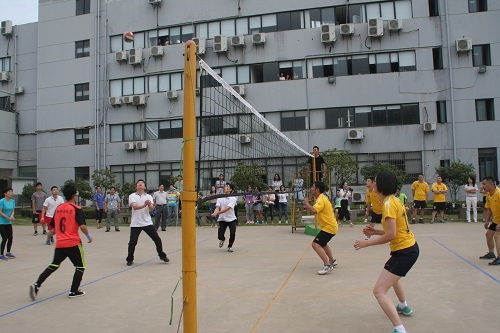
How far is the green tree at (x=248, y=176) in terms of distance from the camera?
59.9 ft

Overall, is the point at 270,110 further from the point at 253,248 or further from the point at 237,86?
the point at 253,248

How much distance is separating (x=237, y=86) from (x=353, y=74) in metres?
7.65

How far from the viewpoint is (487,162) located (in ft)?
80.1

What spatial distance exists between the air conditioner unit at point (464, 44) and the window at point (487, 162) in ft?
20.1

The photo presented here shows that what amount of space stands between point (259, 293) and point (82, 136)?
29.2 metres

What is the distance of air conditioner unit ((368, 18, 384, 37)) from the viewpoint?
2508 cm

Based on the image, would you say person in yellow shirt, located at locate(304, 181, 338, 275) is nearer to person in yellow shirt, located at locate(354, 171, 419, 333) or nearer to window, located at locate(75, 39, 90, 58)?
person in yellow shirt, located at locate(354, 171, 419, 333)

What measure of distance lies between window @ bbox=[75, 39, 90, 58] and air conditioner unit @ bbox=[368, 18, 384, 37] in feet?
70.1

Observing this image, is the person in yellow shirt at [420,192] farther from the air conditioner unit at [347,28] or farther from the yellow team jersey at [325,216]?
the air conditioner unit at [347,28]

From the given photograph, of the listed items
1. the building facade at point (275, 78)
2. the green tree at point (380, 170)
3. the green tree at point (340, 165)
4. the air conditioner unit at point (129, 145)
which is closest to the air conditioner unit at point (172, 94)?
the building facade at point (275, 78)

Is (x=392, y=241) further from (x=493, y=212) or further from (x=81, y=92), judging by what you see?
(x=81, y=92)

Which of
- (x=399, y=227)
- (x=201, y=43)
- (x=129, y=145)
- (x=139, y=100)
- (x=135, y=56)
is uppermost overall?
(x=201, y=43)

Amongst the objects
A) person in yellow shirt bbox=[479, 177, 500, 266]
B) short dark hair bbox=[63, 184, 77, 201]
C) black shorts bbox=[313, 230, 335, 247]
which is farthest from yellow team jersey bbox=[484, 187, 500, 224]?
short dark hair bbox=[63, 184, 77, 201]

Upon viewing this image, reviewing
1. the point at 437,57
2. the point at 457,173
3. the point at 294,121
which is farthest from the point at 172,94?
the point at 457,173
